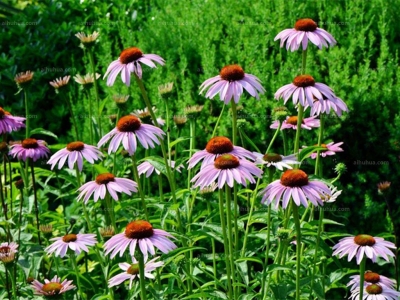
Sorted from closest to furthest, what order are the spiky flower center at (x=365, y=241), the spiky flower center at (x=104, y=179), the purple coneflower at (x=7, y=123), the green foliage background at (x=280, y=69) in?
the spiky flower center at (x=365, y=241)
the spiky flower center at (x=104, y=179)
the purple coneflower at (x=7, y=123)
the green foliage background at (x=280, y=69)

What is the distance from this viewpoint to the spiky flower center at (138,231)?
2.12 meters

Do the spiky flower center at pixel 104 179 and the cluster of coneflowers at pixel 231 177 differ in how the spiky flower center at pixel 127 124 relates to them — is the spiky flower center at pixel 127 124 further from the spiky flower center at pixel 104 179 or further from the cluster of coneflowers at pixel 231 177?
the spiky flower center at pixel 104 179

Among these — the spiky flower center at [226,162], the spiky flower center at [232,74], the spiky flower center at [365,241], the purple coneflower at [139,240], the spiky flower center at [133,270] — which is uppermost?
the spiky flower center at [232,74]

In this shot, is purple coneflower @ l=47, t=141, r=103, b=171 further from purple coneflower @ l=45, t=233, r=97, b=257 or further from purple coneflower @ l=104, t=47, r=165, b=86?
purple coneflower @ l=104, t=47, r=165, b=86

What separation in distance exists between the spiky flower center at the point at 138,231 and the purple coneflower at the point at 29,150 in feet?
3.48

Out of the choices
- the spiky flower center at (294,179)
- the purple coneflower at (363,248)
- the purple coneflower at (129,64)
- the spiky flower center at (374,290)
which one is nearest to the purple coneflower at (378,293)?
the spiky flower center at (374,290)

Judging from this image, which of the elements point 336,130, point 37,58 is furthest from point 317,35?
point 37,58

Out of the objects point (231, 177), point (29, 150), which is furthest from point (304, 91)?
point (29, 150)

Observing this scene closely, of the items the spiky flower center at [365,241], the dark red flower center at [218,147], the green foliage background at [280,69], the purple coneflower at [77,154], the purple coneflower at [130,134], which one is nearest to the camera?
the dark red flower center at [218,147]

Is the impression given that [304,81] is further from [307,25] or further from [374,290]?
[374,290]

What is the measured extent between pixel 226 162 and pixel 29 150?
49.4 inches

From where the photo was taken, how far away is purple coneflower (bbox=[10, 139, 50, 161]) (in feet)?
10.1

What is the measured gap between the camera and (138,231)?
2127 mm

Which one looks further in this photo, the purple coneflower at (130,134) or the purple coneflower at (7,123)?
the purple coneflower at (7,123)
